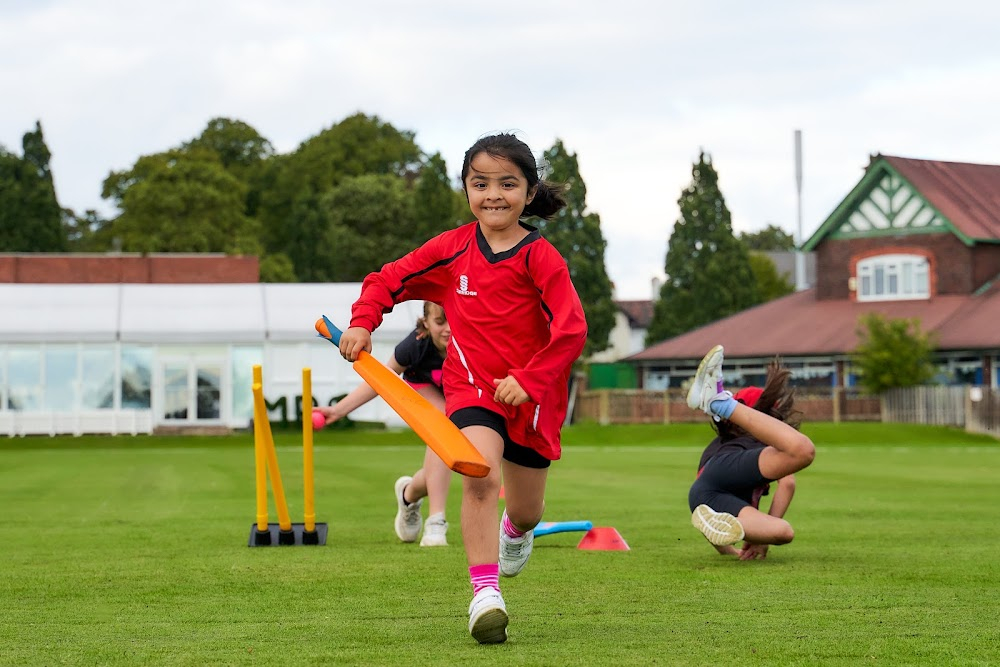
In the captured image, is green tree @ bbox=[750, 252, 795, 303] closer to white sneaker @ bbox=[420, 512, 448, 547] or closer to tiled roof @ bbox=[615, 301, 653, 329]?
tiled roof @ bbox=[615, 301, 653, 329]

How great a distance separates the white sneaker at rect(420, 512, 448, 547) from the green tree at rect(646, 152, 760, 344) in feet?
187

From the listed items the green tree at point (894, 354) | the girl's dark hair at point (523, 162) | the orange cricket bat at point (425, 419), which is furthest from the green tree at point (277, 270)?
the orange cricket bat at point (425, 419)

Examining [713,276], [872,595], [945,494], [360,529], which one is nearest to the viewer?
[872,595]

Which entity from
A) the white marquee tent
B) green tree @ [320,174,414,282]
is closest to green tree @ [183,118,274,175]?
green tree @ [320,174,414,282]

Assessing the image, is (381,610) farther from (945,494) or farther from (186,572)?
(945,494)

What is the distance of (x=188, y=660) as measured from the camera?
561 cm

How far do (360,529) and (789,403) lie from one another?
3.90m

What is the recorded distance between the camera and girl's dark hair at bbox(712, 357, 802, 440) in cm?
959

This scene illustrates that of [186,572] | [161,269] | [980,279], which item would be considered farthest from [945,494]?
[161,269]

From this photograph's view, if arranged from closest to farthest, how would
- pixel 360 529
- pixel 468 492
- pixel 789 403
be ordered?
pixel 468 492, pixel 789 403, pixel 360 529

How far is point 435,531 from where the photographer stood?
10531 millimetres

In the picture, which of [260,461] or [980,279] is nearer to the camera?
[260,461]

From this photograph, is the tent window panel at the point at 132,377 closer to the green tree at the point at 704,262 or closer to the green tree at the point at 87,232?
the green tree at the point at 704,262

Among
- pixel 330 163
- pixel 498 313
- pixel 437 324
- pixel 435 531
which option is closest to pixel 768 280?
pixel 330 163
